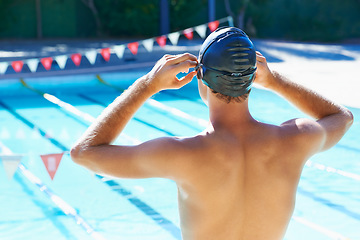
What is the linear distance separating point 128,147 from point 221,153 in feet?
0.80

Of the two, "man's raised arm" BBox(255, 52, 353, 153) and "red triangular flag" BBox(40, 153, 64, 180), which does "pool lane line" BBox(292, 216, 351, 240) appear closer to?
"red triangular flag" BBox(40, 153, 64, 180)

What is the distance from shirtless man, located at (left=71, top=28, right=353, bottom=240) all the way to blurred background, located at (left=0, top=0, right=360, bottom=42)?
54.9 ft

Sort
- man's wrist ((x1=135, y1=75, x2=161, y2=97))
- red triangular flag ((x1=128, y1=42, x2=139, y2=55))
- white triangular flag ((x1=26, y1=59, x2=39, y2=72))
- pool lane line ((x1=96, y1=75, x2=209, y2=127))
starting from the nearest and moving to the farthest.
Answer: man's wrist ((x1=135, y1=75, x2=161, y2=97)) → pool lane line ((x1=96, y1=75, x2=209, y2=127)) → red triangular flag ((x1=128, y1=42, x2=139, y2=55)) → white triangular flag ((x1=26, y1=59, x2=39, y2=72))

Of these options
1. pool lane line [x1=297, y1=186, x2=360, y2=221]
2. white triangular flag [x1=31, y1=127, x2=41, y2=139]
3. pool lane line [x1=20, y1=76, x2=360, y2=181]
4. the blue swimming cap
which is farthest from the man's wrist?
white triangular flag [x1=31, y1=127, x2=41, y2=139]

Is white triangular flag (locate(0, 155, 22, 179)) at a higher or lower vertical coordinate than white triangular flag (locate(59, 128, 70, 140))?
higher

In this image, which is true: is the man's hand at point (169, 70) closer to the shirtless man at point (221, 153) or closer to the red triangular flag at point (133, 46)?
the shirtless man at point (221, 153)

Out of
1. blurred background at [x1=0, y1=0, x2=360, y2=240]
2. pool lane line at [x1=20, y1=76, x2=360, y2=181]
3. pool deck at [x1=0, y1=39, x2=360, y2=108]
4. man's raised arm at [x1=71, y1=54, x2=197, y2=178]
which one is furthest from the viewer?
pool deck at [x1=0, y1=39, x2=360, y2=108]

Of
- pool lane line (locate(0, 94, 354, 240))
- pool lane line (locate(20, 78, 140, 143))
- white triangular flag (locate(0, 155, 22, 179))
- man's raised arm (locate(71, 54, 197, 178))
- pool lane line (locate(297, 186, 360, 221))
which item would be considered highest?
man's raised arm (locate(71, 54, 197, 178))

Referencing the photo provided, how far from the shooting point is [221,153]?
4.43 ft

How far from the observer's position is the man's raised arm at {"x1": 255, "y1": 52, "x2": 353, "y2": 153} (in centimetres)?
153

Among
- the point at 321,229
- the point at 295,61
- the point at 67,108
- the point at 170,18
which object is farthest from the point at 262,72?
the point at 170,18

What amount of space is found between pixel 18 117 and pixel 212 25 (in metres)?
4.60

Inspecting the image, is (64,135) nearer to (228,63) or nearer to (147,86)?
(147,86)

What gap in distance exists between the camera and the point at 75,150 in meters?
1.37
